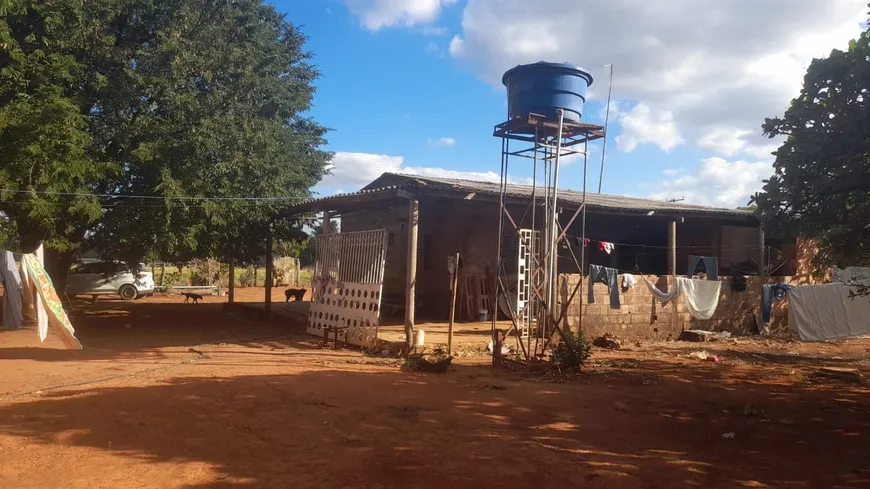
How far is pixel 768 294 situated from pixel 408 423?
41.5 ft

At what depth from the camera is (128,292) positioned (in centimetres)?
2419

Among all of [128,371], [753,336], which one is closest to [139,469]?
[128,371]

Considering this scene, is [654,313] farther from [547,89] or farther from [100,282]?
[100,282]

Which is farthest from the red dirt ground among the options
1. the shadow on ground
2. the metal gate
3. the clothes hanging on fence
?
the clothes hanging on fence

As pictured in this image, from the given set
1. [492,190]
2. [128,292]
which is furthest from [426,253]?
[128,292]

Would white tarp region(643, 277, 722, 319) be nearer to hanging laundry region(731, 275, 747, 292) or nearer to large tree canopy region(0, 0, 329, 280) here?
hanging laundry region(731, 275, 747, 292)

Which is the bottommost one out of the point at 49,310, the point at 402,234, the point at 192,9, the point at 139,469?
the point at 139,469

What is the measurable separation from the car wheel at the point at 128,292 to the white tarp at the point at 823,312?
2349 cm

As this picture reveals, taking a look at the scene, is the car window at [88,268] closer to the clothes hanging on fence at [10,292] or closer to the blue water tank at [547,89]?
the clothes hanging on fence at [10,292]

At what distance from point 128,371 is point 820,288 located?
52.7 feet

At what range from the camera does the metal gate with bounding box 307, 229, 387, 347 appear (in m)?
11.4

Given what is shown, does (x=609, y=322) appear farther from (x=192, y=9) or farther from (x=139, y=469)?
(x=192, y=9)

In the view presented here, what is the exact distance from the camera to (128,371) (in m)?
8.98

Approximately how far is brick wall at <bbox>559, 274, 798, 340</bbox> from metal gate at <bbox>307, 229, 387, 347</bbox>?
12.7 feet
